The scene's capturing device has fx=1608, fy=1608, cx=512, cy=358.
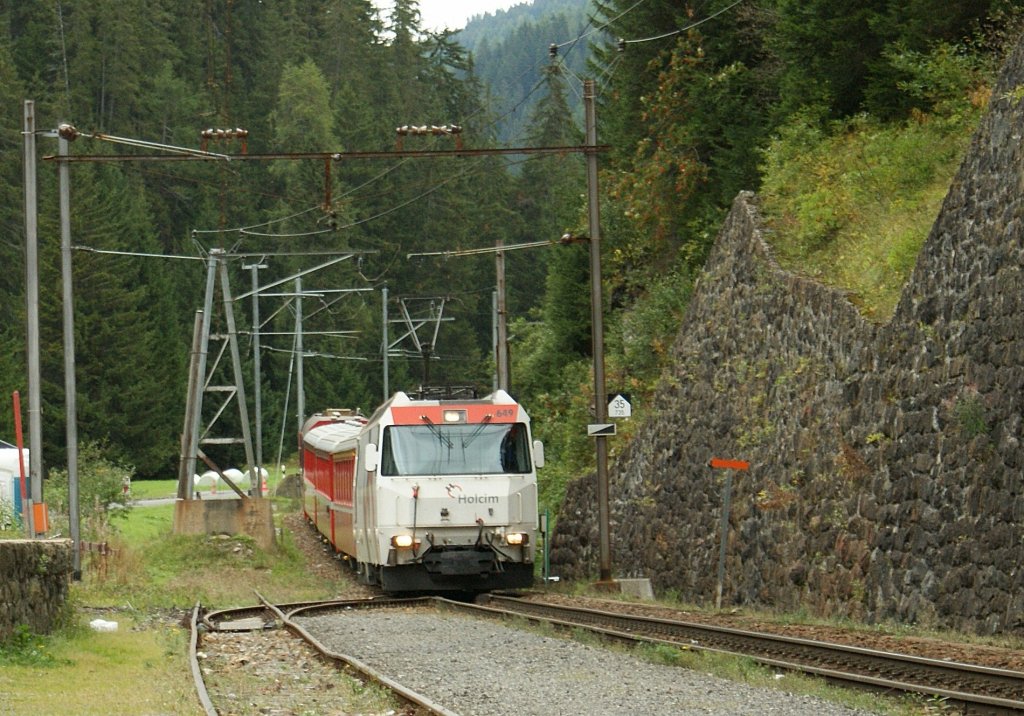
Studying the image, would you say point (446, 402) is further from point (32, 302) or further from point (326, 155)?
point (32, 302)

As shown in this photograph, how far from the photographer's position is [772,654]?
14953 millimetres

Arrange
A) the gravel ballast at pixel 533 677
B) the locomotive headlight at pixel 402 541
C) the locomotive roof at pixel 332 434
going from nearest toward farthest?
the gravel ballast at pixel 533 677 → the locomotive headlight at pixel 402 541 → the locomotive roof at pixel 332 434

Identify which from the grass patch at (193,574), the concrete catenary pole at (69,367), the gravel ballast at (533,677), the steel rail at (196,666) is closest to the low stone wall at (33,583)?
the steel rail at (196,666)

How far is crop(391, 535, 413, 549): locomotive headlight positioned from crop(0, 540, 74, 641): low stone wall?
26.0ft

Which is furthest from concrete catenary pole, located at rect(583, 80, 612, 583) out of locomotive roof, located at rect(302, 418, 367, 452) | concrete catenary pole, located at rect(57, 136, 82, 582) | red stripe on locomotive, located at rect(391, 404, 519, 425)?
concrete catenary pole, located at rect(57, 136, 82, 582)

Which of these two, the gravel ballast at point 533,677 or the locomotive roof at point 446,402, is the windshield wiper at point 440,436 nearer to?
the locomotive roof at point 446,402

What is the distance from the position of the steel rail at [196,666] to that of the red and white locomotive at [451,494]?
4.06 m

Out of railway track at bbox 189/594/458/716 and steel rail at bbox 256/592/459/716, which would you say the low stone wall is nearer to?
railway track at bbox 189/594/458/716

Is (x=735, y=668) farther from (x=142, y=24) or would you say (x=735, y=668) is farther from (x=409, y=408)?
(x=142, y=24)

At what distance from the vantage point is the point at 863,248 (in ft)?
78.0

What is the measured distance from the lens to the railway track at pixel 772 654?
11.5 m

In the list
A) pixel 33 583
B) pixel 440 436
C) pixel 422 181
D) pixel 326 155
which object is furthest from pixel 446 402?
pixel 422 181

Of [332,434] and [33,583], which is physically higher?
[332,434]

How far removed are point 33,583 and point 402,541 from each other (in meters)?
9.28
